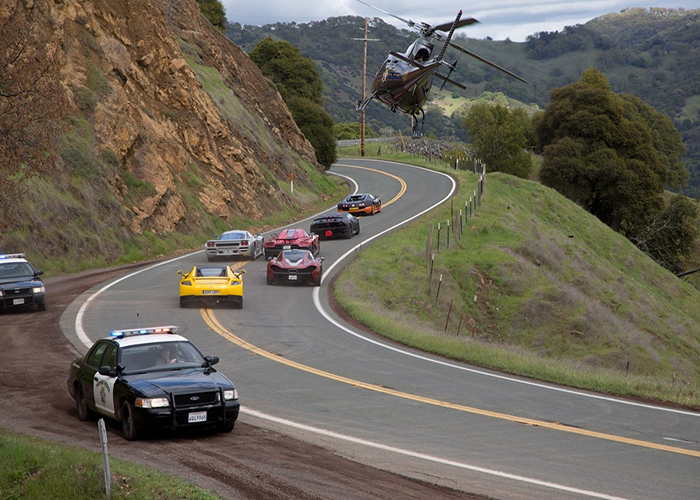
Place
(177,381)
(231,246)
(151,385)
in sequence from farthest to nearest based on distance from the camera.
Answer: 1. (231,246)
2. (177,381)
3. (151,385)

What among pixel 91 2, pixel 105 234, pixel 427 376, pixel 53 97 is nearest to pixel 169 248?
pixel 105 234

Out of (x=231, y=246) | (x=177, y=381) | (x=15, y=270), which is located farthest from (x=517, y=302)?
(x=177, y=381)

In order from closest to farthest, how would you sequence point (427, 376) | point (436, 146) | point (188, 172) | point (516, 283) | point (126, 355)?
point (126, 355) < point (427, 376) < point (516, 283) < point (188, 172) < point (436, 146)

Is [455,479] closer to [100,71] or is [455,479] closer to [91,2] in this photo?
[100,71]

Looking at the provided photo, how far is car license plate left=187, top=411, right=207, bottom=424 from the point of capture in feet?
37.3

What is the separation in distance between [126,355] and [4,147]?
291 inches

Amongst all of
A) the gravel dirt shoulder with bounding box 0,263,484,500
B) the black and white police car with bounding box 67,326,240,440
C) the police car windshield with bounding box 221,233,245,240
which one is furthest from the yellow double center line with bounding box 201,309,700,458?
the police car windshield with bounding box 221,233,245,240

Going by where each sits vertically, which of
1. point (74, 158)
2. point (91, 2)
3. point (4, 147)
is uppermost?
point (91, 2)

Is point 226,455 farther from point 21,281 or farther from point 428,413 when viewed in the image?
point 21,281

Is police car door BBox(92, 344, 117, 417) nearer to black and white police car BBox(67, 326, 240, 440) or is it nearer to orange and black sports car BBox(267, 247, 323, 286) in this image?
black and white police car BBox(67, 326, 240, 440)

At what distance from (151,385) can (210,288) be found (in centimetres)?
1360

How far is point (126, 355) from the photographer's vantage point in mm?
12492

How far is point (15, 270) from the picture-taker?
24.2 meters

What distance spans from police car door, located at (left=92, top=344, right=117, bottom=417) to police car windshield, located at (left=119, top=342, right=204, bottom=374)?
7.8 inches
